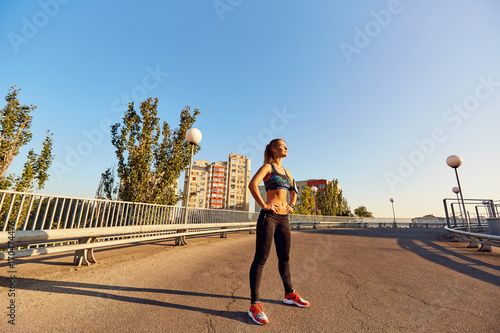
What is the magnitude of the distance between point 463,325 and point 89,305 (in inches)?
157

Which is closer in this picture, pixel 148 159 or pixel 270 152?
pixel 270 152

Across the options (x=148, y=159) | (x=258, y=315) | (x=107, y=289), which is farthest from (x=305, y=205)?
(x=258, y=315)

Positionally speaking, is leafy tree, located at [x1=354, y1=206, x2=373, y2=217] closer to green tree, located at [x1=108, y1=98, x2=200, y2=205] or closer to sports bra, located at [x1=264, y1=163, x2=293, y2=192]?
green tree, located at [x1=108, y1=98, x2=200, y2=205]

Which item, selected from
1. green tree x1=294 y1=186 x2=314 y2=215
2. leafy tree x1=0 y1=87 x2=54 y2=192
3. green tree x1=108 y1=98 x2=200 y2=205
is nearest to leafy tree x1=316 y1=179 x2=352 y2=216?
green tree x1=294 y1=186 x2=314 y2=215

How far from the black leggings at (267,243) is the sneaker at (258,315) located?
8 centimetres

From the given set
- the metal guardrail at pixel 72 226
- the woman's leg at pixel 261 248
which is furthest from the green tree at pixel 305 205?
the woman's leg at pixel 261 248

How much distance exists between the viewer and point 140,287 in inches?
118

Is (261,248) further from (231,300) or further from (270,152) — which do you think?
(270,152)

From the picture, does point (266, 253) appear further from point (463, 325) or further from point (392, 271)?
point (392, 271)

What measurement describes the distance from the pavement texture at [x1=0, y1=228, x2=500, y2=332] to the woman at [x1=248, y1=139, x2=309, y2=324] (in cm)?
19

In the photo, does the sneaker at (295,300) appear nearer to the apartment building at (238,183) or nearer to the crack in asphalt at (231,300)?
the crack in asphalt at (231,300)

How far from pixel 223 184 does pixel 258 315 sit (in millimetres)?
92685

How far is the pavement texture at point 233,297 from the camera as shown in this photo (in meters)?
2.06

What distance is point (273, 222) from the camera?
8.27ft
